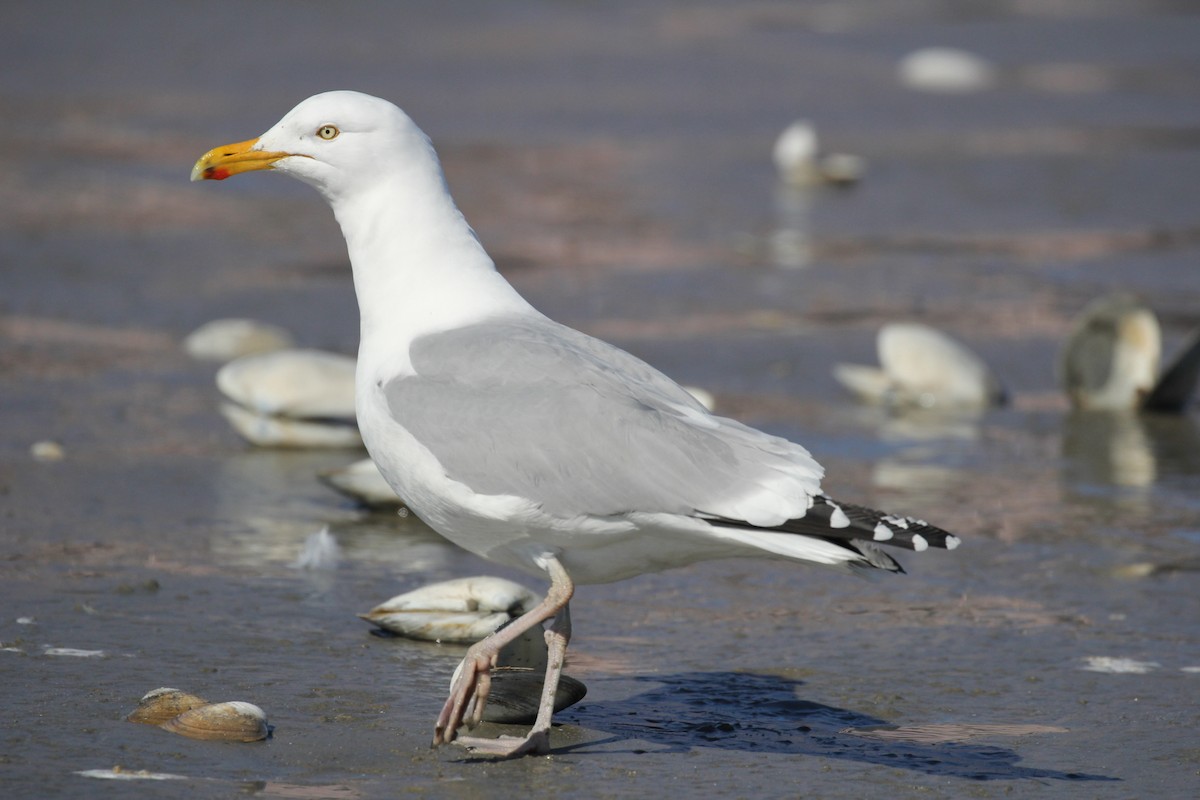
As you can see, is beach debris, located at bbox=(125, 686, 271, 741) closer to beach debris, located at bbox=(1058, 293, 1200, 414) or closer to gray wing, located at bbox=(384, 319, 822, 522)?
gray wing, located at bbox=(384, 319, 822, 522)

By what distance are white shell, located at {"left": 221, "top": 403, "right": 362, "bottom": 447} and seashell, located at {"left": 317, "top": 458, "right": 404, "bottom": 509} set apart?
814mm

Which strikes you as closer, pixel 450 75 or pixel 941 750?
pixel 941 750

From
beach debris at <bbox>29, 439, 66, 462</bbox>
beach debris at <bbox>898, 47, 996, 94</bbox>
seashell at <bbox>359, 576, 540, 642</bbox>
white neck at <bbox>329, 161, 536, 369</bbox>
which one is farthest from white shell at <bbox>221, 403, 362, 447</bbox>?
A: beach debris at <bbox>898, 47, 996, 94</bbox>

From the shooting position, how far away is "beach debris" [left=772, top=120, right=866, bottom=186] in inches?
539

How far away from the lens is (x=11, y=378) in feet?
26.5

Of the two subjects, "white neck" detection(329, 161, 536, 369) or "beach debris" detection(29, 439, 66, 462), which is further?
"beach debris" detection(29, 439, 66, 462)

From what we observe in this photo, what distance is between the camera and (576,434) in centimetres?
414

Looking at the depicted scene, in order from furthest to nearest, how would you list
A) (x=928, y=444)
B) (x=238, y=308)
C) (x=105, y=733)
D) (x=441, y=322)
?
(x=238, y=308)
(x=928, y=444)
(x=441, y=322)
(x=105, y=733)

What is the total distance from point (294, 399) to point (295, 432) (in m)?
0.17

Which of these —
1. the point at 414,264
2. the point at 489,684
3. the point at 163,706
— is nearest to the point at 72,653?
the point at 163,706

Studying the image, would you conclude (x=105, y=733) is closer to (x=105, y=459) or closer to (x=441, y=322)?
(x=441, y=322)

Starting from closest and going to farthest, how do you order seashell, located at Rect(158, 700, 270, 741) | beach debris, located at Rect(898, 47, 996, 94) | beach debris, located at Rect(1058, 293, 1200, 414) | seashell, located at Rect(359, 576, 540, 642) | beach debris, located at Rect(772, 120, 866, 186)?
1. seashell, located at Rect(158, 700, 270, 741)
2. seashell, located at Rect(359, 576, 540, 642)
3. beach debris, located at Rect(1058, 293, 1200, 414)
4. beach debris, located at Rect(772, 120, 866, 186)
5. beach debris, located at Rect(898, 47, 996, 94)

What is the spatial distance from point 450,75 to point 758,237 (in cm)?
736

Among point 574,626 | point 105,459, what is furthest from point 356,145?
point 105,459
